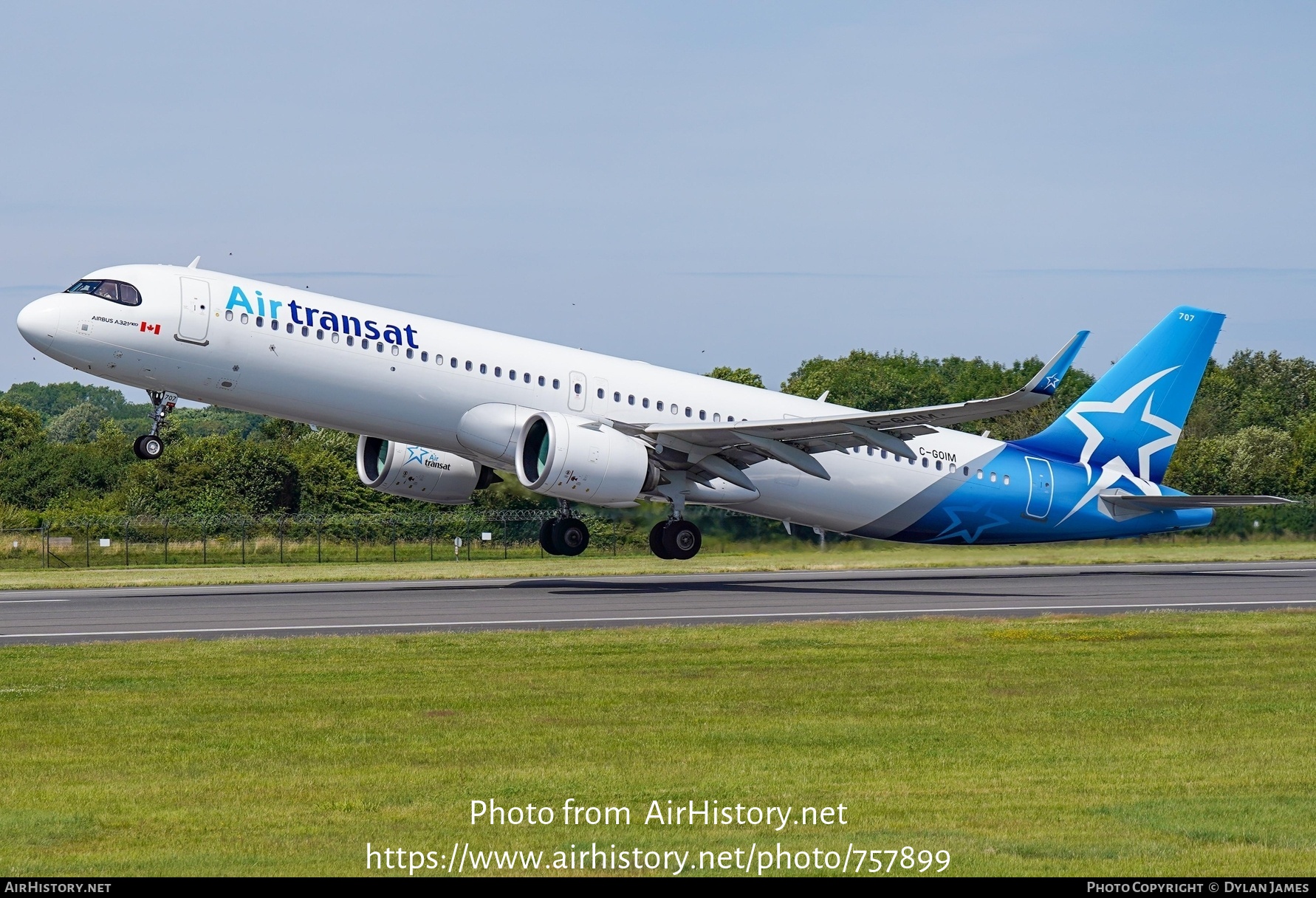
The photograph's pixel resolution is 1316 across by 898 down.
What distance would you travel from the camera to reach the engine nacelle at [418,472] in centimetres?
3503

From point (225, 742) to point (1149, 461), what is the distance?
31315 mm

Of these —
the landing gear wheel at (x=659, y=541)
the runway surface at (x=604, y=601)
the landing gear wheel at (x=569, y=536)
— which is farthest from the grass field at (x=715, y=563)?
the landing gear wheel at (x=569, y=536)

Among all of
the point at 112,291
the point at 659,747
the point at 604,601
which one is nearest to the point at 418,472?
the point at 604,601

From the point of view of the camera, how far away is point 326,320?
96.4ft

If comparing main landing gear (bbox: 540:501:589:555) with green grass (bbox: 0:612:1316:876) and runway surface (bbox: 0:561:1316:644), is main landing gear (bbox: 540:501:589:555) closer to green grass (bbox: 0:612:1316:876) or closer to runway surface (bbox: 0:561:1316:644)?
runway surface (bbox: 0:561:1316:644)

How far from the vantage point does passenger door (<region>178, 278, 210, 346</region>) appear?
92.3 ft

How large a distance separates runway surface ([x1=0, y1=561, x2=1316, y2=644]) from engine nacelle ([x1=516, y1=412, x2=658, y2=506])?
7.20 feet

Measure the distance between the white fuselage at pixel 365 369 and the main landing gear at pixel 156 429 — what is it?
0.73 m

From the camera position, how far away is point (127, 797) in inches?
428

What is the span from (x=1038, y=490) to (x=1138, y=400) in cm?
399

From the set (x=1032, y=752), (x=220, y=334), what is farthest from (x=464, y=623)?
(x=1032, y=752)

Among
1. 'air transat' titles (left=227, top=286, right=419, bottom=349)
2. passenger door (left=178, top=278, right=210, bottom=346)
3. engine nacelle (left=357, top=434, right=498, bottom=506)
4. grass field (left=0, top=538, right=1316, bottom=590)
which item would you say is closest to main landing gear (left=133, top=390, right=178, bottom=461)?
passenger door (left=178, top=278, right=210, bottom=346)

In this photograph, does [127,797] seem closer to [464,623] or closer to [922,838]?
[922,838]

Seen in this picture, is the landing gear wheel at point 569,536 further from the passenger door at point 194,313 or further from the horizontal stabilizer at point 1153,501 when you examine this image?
the horizontal stabilizer at point 1153,501
